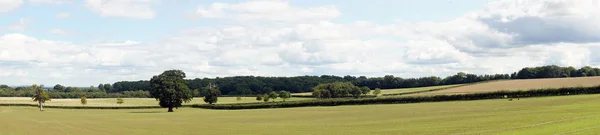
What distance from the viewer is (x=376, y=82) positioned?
195m

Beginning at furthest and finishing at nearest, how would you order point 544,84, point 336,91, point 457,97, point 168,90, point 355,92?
point 355,92 → point 336,91 → point 168,90 → point 544,84 → point 457,97

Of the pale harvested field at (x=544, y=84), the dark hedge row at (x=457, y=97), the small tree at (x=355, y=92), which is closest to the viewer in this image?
the dark hedge row at (x=457, y=97)

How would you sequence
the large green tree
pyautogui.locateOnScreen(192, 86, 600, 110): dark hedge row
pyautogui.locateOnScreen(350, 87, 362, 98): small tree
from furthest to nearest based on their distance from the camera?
pyautogui.locateOnScreen(350, 87, 362, 98): small tree → the large green tree → pyautogui.locateOnScreen(192, 86, 600, 110): dark hedge row

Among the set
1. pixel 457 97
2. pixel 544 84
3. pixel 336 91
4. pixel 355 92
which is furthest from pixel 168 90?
pixel 544 84

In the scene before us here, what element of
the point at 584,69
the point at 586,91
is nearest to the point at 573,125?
the point at 586,91

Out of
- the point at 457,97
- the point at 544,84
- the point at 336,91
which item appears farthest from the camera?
the point at 336,91

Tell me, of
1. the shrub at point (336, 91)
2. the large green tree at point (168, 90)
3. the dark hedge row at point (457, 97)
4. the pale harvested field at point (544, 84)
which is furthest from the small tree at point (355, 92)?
the large green tree at point (168, 90)

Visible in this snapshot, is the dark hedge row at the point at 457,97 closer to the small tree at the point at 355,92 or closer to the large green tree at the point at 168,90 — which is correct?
the large green tree at the point at 168,90

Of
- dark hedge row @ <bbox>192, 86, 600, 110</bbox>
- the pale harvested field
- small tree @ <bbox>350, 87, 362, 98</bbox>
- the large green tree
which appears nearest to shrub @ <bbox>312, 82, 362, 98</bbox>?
small tree @ <bbox>350, 87, 362, 98</bbox>

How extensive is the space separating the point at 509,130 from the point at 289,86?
166748 mm

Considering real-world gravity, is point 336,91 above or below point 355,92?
above

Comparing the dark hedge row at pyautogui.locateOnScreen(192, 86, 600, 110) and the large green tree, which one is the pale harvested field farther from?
the large green tree

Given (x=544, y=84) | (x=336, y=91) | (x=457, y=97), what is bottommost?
(x=457, y=97)

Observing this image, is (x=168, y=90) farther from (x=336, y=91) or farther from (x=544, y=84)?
(x=544, y=84)
